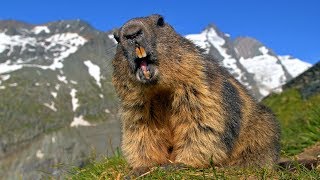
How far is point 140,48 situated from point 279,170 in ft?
7.36

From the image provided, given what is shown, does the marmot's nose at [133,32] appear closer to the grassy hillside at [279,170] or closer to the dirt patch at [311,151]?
the grassy hillside at [279,170]

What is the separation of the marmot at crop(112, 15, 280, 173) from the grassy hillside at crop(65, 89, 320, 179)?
37 centimetres

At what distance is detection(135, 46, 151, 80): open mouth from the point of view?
19.4ft

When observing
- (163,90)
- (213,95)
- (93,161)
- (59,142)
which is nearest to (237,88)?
(213,95)

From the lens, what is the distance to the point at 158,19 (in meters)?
6.53

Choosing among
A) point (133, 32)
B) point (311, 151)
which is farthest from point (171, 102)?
point (311, 151)

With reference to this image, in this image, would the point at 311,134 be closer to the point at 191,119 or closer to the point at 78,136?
the point at 191,119

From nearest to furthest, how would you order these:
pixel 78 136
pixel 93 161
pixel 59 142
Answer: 1. pixel 93 161
2. pixel 59 142
3. pixel 78 136

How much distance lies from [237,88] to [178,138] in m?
1.46

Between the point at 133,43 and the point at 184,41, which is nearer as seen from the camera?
the point at 133,43

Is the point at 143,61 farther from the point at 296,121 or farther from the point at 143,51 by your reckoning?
the point at 296,121

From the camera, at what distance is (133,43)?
5.95 m

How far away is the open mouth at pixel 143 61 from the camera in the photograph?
5922 millimetres

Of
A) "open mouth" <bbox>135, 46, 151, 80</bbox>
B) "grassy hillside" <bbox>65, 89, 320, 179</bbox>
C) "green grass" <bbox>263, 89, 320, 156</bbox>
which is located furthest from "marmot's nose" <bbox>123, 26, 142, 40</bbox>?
"green grass" <bbox>263, 89, 320, 156</bbox>
